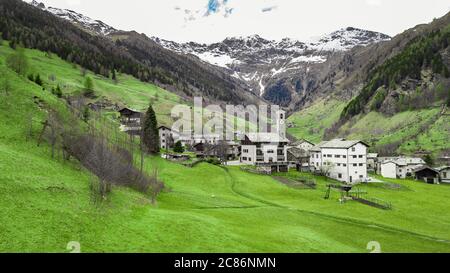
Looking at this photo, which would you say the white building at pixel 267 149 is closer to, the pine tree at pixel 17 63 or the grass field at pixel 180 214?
the grass field at pixel 180 214

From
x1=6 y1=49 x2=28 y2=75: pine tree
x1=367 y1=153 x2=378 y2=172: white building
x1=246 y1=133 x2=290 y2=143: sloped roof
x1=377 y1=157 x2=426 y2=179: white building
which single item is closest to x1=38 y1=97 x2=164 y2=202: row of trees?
x1=6 y1=49 x2=28 y2=75: pine tree

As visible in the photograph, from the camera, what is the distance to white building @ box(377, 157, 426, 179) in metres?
130

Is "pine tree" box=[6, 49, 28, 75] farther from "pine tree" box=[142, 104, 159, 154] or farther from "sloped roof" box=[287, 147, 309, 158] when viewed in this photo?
"sloped roof" box=[287, 147, 309, 158]

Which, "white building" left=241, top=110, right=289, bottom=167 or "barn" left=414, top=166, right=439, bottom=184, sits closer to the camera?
"white building" left=241, top=110, right=289, bottom=167

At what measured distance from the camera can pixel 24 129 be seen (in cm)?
5756

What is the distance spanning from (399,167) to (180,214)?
112634 mm

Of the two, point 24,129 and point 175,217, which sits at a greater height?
point 24,129

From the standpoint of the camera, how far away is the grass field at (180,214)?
30828 mm

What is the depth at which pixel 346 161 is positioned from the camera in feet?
349

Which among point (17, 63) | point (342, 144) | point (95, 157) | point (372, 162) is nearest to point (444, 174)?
point (372, 162)

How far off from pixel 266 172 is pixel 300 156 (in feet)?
89.5

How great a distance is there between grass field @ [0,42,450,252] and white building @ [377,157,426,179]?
147 feet
